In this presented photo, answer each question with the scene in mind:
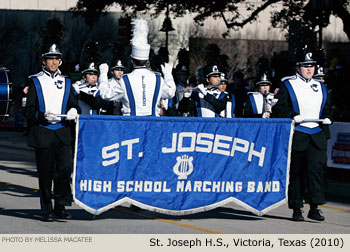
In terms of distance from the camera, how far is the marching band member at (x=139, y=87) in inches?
446

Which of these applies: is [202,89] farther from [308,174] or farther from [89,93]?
[89,93]

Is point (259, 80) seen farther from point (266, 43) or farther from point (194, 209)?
point (266, 43)

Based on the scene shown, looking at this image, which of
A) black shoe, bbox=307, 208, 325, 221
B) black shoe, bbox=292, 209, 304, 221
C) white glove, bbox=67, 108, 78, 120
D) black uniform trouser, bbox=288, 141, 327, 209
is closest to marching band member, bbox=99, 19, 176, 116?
white glove, bbox=67, 108, 78, 120

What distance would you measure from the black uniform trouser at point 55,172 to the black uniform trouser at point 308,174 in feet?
9.14

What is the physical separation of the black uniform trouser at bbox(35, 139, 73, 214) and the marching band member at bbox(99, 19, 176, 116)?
0.86 metres

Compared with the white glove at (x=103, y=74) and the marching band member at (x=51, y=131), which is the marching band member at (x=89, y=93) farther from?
the marching band member at (x=51, y=131)

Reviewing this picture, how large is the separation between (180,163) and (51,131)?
1.59 metres

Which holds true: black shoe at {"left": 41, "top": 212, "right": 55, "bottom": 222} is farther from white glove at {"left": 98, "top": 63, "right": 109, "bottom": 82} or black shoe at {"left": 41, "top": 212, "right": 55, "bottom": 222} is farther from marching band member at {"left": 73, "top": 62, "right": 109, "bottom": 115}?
marching band member at {"left": 73, "top": 62, "right": 109, "bottom": 115}

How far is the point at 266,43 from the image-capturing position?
2808 inches

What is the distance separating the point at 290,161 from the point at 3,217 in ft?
11.8

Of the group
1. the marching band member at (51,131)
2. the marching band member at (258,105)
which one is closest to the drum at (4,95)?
the marching band member at (258,105)

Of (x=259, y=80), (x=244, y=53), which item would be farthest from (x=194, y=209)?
(x=244, y=53)

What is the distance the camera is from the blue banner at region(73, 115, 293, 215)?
10.7m

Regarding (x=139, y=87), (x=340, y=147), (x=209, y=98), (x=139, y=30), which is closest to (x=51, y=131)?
(x=139, y=87)
